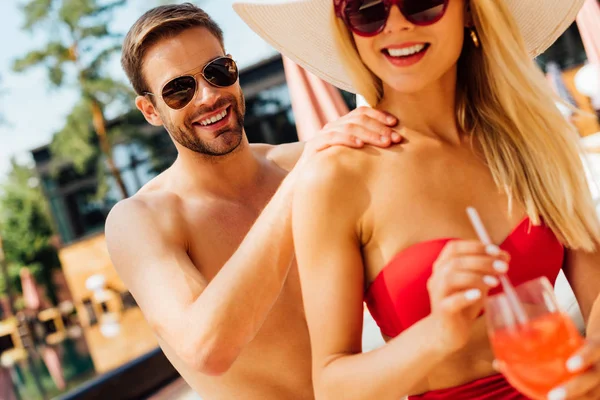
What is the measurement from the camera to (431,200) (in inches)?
58.5

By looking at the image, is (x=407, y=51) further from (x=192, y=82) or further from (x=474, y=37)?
(x=192, y=82)

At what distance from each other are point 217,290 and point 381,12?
79cm

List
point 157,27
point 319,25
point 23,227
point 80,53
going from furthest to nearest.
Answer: point 23,227 → point 80,53 → point 157,27 → point 319,25

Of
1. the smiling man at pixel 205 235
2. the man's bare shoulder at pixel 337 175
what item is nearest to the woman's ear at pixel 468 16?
the man's bare shoulder at pixel 337 175

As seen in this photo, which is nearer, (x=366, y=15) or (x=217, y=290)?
(x=366, y=15)

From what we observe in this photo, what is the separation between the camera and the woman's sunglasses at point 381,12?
1339mm

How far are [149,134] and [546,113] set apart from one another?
1718 centimetres

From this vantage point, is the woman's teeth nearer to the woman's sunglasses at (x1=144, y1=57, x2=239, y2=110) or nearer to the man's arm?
the man's arm

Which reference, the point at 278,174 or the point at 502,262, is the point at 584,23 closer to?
the point at 278,174

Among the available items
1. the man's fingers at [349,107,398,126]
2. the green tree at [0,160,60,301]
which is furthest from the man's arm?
the green tree at [0,160,60,301]

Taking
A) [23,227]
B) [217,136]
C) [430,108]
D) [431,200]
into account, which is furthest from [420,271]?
[23,227]

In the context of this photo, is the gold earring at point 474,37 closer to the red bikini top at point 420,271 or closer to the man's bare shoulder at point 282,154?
the red bikini top at point 420,271

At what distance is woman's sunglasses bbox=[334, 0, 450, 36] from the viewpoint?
134 centimetres

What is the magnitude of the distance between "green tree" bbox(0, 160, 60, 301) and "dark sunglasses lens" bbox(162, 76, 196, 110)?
93.9 ft
